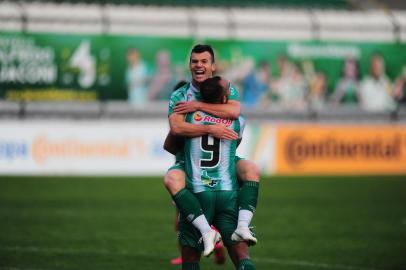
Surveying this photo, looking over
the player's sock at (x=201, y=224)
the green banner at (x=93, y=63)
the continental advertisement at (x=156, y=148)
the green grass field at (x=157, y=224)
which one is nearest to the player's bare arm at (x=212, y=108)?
the player's sock at (x=201, y=224)

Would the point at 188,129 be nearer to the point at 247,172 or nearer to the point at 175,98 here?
the point at 175,98

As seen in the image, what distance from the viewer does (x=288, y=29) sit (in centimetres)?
3078

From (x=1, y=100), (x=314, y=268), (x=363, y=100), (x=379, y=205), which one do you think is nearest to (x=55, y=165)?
(x=1, y=100)

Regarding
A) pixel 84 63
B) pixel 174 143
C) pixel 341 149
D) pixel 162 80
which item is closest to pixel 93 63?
pixel 84 63

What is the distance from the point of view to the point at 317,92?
30703mm

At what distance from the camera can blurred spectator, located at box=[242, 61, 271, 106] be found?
98.5 ft

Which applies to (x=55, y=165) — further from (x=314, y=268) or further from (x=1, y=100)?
(x=314, y=268)

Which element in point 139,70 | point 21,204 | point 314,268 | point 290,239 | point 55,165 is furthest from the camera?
point 139,70

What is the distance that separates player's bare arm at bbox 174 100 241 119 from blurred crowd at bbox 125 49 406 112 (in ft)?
69.8

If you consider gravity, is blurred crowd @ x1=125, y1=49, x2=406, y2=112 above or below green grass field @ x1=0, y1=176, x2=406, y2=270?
above

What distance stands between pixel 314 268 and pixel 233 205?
138 inches

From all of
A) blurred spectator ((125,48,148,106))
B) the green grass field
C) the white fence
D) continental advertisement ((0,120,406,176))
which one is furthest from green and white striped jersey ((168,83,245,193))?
blurred spectator ((125,48,148,106))

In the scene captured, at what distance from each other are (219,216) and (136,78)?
2158cm

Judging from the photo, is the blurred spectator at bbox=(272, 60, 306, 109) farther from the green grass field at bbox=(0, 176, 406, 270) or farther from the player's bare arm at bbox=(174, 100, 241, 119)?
the player's bare arm at bbox=(174, 100, 241, 119)
